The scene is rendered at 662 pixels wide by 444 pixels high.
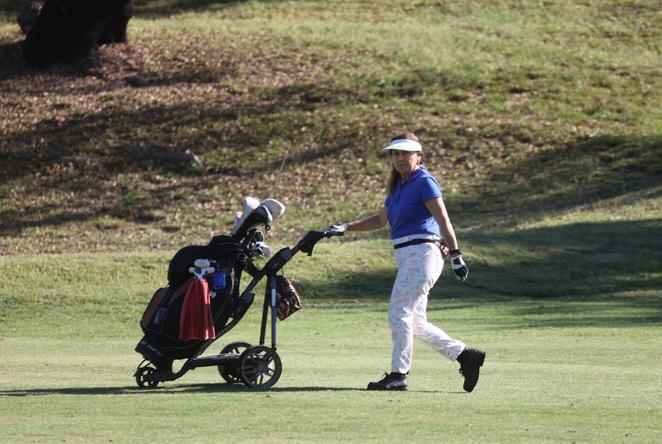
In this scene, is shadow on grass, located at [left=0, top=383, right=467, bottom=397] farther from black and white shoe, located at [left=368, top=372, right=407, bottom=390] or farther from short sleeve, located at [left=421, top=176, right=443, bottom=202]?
short sleeve, located at [left=421, top=176, right=443, bottom=202]

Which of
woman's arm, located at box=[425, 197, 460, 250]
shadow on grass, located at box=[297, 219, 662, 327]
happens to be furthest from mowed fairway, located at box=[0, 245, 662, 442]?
woman's arm, located at box=[425, 197, 460, 250]

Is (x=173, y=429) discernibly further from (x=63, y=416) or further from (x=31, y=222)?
(x=31, y=222)

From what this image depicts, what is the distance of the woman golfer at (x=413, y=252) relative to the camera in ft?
32.8

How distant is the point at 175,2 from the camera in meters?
44.1

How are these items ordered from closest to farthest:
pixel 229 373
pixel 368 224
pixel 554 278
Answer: pixel 229 373 < pixel 368 224 < pixel 554 278

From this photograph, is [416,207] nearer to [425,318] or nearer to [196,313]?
[425,318]

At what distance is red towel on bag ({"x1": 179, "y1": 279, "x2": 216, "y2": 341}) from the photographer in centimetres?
1005

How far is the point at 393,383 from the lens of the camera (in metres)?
10.0

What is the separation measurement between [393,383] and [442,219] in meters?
1.31

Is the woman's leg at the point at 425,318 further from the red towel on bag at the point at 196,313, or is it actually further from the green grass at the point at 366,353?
the red towel on bag at the point at 196,313

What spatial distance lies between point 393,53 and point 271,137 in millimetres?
6846

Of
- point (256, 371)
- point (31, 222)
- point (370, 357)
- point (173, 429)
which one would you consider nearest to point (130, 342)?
point (370, 357)

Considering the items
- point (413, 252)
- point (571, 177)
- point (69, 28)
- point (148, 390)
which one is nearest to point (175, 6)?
point (69, 28)

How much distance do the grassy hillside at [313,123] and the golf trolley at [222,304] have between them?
16.2 m
